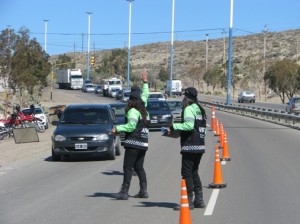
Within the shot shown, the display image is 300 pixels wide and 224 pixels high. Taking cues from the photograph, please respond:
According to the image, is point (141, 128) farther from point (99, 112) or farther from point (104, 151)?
point (99, 112)

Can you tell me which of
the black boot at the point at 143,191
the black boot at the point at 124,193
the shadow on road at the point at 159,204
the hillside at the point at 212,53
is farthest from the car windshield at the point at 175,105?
the hillside at the point at 212,53

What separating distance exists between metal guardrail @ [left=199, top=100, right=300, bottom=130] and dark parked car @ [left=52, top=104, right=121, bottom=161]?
16496 millimetres

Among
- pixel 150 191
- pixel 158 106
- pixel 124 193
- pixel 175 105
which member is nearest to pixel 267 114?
pixel 175 105

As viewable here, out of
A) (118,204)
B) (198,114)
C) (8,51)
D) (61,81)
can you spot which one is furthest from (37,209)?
(61,81)

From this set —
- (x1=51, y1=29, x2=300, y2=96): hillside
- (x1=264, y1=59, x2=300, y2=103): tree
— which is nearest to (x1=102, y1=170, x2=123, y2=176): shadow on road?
(x1=264, y1=59, x2=300, y2=103): tree

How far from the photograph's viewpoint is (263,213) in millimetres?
9359

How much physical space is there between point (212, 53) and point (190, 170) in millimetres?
143851

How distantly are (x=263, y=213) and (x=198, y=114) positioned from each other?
1.79 metres

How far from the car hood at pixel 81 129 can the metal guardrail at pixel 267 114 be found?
16630 mm

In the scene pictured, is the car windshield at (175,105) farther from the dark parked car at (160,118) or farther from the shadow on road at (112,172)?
the shadow on road at (112,172)

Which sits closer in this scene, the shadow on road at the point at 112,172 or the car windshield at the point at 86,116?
the shadow on road at the point at 112,172

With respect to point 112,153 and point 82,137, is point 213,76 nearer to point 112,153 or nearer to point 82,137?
point 112,153

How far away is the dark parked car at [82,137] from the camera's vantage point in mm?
16812

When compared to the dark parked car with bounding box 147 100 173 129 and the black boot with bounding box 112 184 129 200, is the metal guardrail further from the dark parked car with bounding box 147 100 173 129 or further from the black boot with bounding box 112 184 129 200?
the black boot with bounding box 112 184 129 200
